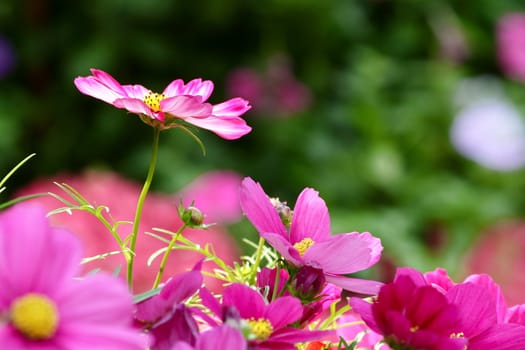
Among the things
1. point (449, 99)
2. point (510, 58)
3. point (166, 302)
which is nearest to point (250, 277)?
point (166, 302)

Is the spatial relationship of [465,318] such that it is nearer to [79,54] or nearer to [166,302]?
[166,302]

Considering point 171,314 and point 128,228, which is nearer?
point 171,314

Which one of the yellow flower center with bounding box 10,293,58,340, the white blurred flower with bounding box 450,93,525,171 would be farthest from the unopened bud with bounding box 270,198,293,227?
the white blurred flower with bounding box 450,93,525,171

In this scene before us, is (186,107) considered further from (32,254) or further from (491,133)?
(491,133)

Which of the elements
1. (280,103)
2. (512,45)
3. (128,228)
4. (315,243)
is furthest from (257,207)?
(512,45)

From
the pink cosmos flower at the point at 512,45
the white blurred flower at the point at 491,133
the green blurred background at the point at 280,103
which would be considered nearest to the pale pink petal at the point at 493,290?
the green blurred background at the point at 280,103

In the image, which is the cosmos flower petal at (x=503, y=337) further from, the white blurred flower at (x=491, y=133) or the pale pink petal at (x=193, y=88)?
the white blurred flower at (x=491, y=133)

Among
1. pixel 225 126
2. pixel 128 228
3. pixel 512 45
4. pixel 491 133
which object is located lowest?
pixel 128 228
